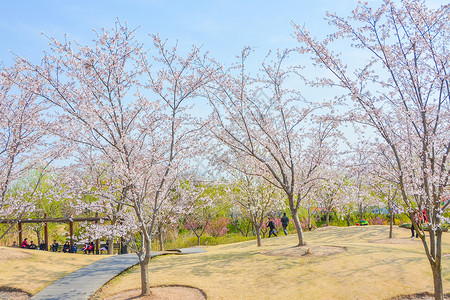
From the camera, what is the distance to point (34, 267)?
1280cm

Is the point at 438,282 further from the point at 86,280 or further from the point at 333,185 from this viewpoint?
the point at 86,280

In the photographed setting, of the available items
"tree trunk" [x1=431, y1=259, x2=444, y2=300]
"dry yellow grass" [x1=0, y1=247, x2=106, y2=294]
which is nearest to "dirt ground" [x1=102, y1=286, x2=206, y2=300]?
"dry yellow grass" [x1=0, y1=247, x2=106, y2=294]

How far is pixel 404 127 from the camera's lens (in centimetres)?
973

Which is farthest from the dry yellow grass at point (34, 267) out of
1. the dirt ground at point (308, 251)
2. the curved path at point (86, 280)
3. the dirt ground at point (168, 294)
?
the dirt ground at point (308, 251)

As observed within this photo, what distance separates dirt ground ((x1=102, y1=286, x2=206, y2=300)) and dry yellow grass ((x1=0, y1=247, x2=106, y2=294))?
3209 millimetres

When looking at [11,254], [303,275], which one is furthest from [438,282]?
[11,254]

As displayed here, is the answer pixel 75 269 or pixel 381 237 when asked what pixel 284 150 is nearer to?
pixel 381 237

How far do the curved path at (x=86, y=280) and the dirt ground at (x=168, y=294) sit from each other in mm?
1134

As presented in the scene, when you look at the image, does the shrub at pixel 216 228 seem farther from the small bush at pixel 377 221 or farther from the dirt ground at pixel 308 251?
the dirt ground at pixel 308 251

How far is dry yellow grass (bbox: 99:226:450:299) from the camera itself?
355 inches

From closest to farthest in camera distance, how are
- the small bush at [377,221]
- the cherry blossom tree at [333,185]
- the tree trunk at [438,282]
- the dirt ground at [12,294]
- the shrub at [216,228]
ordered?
the tree trunk at [438,282] → the dirt ground at [12,294] → the cherry blossom tree at [333,185] → the shrub at [216,228] → the small bush at [377,221]

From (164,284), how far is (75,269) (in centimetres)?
442

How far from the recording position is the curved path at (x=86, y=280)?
10086 millimetres

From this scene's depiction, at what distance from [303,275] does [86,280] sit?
7.15m
